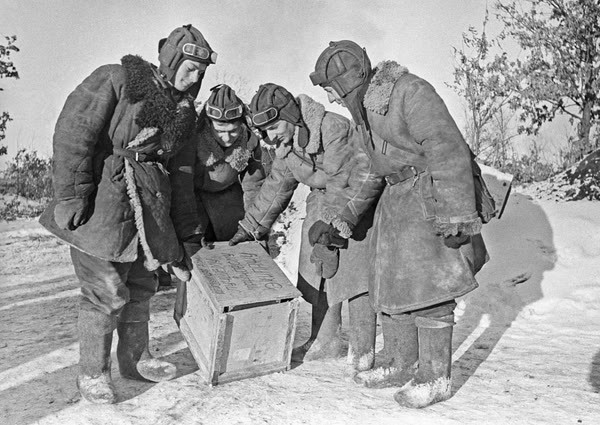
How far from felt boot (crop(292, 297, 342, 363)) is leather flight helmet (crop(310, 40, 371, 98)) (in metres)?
1.59

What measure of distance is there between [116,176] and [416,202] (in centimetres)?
157

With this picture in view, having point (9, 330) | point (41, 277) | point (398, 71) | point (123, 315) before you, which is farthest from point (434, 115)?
point (41, 277)

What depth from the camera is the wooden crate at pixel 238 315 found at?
12.2ft

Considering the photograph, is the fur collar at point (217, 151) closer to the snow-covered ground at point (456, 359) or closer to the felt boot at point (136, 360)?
the felt boot at point (136, 360)

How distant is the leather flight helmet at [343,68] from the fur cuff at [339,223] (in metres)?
0.70

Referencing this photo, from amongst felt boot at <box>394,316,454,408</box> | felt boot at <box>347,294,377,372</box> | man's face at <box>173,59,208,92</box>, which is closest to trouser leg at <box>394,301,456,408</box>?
felt boot at <box>394,316,454,408</box>

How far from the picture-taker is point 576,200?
7922 mm

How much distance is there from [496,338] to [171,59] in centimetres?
315

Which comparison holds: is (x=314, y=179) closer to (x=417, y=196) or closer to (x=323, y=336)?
(x=417, y=196)

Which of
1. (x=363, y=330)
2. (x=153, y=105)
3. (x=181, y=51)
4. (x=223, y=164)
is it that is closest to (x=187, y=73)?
(x=181, y=51)

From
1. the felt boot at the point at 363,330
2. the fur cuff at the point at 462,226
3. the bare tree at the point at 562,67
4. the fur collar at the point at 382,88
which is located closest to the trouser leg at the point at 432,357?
the fur cuff at the point at 462,226

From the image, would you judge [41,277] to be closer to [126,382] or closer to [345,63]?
[126,382]

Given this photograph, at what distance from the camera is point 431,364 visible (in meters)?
3.54

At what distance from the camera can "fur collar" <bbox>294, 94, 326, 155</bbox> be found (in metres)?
3.97
